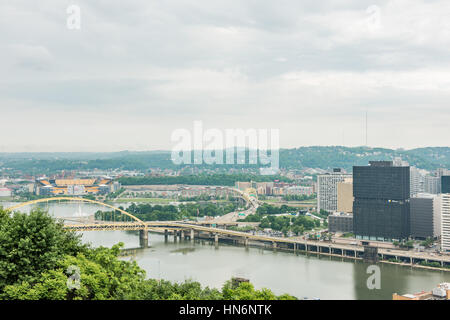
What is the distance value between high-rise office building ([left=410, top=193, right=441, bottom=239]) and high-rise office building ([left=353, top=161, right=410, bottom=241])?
41 cm

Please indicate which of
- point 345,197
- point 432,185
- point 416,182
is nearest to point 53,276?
point 345,197

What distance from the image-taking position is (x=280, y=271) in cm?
1302

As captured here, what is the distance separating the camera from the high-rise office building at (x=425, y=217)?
60.2 ft

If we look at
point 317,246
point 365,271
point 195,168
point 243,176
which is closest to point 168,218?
point 317,246

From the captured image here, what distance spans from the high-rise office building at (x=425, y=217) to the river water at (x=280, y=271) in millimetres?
4356

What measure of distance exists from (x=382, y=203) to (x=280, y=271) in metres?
7.20

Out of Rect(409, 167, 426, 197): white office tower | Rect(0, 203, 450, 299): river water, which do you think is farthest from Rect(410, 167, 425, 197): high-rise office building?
Rect(0, 203, 450, 299): river water

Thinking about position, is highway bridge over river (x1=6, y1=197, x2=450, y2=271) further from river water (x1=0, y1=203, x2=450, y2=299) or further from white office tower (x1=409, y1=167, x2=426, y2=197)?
white office tower (x1=409, y1=167, x2=426, y2=197)

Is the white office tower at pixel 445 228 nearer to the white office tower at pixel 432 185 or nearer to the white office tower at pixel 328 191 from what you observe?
the white office tower at pixel 328 191

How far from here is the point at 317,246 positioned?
17453mm

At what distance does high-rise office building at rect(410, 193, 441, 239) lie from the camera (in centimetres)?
1834
